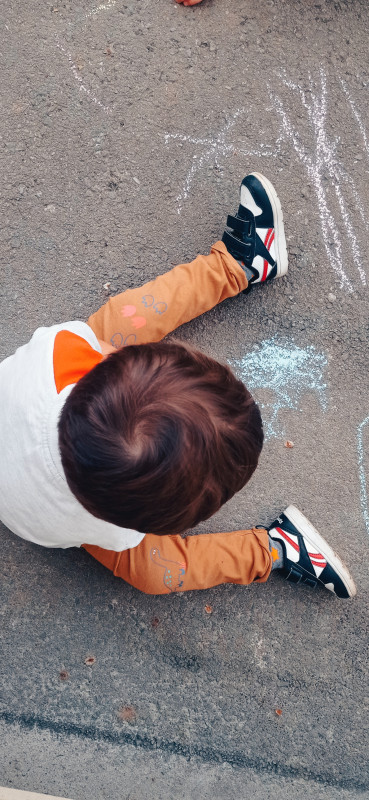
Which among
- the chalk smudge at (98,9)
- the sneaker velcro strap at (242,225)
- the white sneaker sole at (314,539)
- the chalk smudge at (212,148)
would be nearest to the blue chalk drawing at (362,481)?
the white sneaker sole at (314,539)

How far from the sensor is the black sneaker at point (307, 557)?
181cm

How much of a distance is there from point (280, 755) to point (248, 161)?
1.86 m

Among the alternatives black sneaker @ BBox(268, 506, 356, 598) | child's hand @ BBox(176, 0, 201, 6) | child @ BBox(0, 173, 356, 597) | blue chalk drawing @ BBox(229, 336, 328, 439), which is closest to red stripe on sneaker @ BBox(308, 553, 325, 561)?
black sneaker @ BBox(268, 506, 356, 598)

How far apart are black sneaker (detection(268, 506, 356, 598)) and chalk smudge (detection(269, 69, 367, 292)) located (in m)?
0.78

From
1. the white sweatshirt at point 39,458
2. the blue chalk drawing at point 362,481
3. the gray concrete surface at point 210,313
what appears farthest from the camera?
the blue chalk drawing at point 362,481

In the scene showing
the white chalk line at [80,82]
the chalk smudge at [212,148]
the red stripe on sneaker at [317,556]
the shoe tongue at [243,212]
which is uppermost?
the white chalk line at [80,82]

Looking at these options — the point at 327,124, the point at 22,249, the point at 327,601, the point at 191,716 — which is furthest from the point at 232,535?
the point at 327,124

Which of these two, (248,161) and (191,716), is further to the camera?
(248,161)

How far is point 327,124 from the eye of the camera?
196cm

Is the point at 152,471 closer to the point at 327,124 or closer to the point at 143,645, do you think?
the point at 143,645

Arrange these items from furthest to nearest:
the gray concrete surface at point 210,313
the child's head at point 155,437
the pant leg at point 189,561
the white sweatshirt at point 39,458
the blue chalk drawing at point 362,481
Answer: the blue chalk drawing at point 362,481
the gray concrete surface at point 210,313
the pant leg at point 189,561
the white sweatshirt at point 39,458
the child's head at point 155,437

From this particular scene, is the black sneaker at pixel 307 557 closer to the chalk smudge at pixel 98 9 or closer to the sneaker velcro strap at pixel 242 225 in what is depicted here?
the sneaker velcro strap at pixel 242 225

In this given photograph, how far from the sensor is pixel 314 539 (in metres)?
1.84

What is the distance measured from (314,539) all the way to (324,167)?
1201 mm
